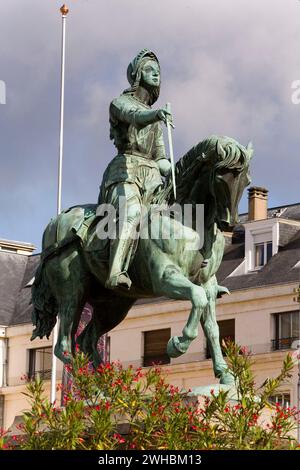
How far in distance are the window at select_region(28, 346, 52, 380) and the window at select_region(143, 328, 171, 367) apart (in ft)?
16.2

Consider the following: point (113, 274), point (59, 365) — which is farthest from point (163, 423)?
point (59, 365)

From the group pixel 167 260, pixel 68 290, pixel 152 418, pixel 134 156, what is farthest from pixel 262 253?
pixel 152 418

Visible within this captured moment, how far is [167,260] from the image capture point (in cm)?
2288

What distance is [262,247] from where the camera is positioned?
69.1m

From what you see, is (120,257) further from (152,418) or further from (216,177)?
(152,418)

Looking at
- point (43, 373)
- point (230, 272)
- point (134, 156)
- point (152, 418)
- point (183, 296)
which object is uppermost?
point (230, 272)

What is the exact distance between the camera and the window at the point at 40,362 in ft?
237

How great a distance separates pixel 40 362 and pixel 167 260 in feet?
166

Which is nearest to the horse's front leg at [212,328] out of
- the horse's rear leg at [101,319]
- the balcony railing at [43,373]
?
the horse's rear leg at [101,319]

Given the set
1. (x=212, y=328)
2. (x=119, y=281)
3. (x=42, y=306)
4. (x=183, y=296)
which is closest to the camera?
(x=183, y=296)

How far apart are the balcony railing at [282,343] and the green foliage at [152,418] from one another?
4214 cm

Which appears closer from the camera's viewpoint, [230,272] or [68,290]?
[68,290]
